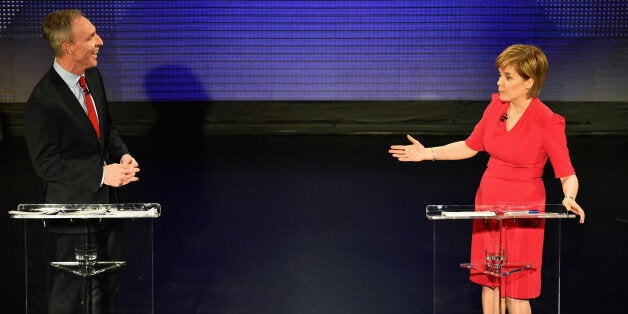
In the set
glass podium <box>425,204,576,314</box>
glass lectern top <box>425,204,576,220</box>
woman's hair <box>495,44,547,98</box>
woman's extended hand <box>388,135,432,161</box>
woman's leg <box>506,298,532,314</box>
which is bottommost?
woman's leg <box>506,298,532,314</box>

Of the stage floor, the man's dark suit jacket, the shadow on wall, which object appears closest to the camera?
the man's dark suit jacket

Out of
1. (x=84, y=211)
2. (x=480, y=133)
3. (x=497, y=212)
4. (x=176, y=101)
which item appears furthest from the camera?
(x=176, y=101)

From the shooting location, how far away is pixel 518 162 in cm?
284

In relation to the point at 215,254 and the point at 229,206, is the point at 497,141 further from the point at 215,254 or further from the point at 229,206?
the point at 229,206

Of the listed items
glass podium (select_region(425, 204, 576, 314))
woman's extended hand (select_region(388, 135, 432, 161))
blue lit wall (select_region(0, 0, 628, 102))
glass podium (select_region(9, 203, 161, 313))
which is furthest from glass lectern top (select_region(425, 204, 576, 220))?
blue lit wall (select_region(0, 0, 628, 102))

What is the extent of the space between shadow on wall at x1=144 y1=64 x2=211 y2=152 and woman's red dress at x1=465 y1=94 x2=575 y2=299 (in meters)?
5.83

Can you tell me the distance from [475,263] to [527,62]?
2.30 feet

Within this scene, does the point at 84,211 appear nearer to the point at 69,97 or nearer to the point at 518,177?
the point at 69,97

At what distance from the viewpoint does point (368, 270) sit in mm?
4281

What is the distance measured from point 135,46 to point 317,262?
474 centimetres

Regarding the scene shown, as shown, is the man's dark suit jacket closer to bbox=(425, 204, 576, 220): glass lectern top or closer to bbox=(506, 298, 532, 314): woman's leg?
bbox=(425, 204, 576, 220): glass lectern top

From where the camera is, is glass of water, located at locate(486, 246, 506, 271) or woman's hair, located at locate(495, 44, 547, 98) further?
woman's hair, located at locate(495, 44, 547, 98)

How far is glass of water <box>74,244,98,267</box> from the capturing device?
230 cm

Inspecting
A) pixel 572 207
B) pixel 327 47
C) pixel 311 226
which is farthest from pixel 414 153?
pixel 327 47
